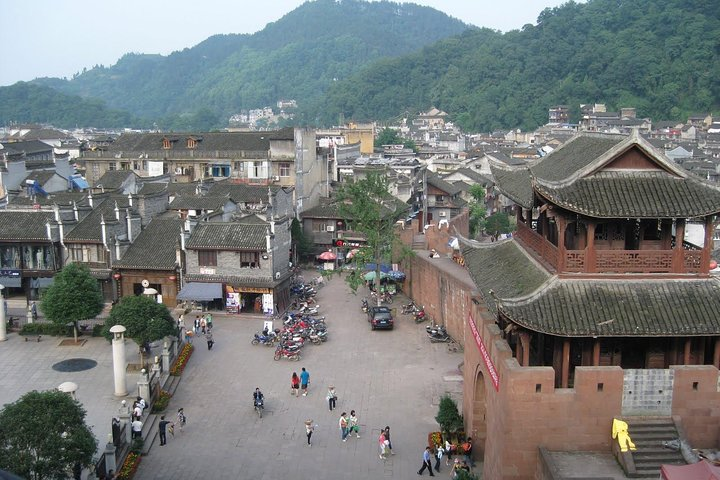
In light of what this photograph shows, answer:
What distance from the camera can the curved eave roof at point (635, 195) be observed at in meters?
15.2

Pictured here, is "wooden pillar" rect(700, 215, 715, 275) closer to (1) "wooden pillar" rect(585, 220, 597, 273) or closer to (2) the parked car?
(1) "wooden pillar" rect(585, 220, 597, 273)

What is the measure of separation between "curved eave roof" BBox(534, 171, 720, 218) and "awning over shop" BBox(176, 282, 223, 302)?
2528 centimetres

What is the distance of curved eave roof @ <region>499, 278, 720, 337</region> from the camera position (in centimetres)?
1482

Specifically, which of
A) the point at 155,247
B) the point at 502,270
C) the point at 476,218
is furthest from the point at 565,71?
the point at 502,270

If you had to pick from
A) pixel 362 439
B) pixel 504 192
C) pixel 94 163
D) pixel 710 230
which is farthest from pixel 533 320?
pixel 94 163

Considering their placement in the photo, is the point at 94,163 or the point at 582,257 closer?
the point at 582,257

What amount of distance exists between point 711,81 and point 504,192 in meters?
123

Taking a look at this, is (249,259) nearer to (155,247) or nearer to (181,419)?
(155,247)

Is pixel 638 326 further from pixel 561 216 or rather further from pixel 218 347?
pixel 218 347

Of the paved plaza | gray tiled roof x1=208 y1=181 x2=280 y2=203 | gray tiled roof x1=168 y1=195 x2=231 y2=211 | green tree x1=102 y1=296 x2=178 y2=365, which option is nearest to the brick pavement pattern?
the paved plaza

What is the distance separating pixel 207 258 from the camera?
125ft

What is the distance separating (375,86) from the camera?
187375 mm

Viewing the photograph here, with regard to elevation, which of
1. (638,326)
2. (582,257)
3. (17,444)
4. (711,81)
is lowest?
(17,444)

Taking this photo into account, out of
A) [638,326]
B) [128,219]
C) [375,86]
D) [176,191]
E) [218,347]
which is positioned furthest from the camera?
[375,86]
